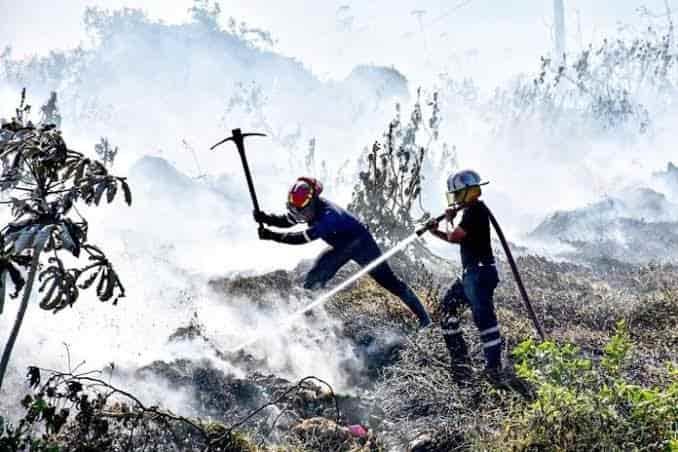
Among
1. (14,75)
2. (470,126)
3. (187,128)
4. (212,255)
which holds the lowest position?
(212,255)

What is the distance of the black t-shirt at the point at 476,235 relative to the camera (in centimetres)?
495

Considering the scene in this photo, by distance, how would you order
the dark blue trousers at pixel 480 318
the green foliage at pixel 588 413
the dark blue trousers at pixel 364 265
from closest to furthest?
the green foliage at pixel 588 413
the dark blue trousers at pixel 480 318
the dark blue trousers at pixel 364 265

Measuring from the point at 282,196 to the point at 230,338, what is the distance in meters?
16.2

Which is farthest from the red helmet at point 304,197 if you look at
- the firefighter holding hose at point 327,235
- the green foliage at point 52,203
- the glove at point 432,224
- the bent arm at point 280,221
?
the green foliage at point 52,203

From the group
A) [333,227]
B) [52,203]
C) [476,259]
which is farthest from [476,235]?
[52,203]

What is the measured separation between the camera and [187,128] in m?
37.9

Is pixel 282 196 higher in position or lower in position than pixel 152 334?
higher

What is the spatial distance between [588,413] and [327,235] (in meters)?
2.92

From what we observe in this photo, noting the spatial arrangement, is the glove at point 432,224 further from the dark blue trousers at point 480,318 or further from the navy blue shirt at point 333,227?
the navy blue shirt at point 333,227

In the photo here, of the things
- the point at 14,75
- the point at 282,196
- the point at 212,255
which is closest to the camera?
the point at 212,255

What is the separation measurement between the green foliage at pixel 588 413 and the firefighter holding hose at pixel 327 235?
2.31m

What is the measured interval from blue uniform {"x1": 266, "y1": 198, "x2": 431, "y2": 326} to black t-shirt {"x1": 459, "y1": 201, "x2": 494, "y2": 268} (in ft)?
3.11

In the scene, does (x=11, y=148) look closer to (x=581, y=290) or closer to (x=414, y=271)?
(x=414, y=271)

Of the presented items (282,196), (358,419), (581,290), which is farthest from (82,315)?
(282,196)
